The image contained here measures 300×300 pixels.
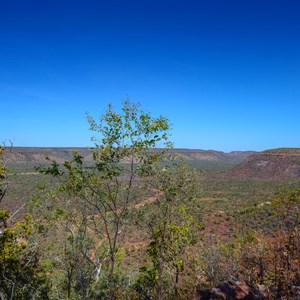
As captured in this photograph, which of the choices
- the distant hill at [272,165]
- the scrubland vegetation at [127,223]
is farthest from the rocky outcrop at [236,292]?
the distant hill at [272,165]

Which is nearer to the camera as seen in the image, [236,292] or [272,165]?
[236,292]

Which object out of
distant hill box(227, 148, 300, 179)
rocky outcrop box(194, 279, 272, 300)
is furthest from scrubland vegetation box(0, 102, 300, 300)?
distant hill box(227, 148, 300, 179)

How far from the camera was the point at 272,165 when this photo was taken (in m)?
128

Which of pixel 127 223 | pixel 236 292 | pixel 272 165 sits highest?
pixel 272 165

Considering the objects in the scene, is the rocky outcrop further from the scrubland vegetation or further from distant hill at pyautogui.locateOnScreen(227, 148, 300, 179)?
distant hill at pyautogui.locateOnScreen(227, 148, 300, 179)

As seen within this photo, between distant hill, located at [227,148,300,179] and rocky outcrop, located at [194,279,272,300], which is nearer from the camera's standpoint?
rocky outcrop, located at [194,279,272,300]

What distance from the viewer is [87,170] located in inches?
476

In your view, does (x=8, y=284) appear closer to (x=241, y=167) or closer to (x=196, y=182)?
(x=196, y=182)

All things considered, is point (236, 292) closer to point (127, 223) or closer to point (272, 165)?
point (127, 223)

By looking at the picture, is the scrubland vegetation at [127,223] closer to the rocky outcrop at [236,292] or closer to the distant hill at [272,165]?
the rocky outcrop at [236,292]

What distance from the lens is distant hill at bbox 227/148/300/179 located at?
388ft

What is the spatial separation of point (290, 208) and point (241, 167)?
133485mm

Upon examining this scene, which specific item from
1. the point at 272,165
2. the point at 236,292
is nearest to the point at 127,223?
the point at 236,292

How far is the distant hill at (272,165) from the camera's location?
118 m
